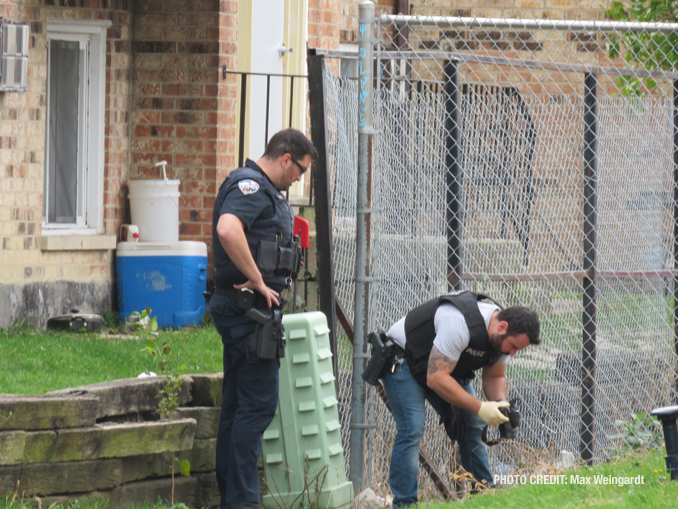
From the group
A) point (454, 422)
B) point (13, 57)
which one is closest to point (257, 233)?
point (454, 422)

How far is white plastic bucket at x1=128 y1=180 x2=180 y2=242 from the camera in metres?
8.20

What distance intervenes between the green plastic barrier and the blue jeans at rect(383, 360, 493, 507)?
0.30m

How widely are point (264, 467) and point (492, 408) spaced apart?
1.21 m

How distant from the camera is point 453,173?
5.27 meters

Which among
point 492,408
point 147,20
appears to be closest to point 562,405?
point 492,408

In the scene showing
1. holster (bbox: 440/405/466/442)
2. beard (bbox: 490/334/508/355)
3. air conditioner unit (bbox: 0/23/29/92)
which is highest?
air conditioner unit (bbox: 0/23/29/92)

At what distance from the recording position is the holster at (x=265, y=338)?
448cm

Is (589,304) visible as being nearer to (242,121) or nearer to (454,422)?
(454,422)

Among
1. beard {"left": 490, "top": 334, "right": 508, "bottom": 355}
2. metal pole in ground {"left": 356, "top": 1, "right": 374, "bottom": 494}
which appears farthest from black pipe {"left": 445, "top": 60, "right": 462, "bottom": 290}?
beard {"left": 490, "top": 334, "right": 508, "bottom": 355}

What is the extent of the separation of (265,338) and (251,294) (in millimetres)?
225

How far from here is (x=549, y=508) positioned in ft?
13.8

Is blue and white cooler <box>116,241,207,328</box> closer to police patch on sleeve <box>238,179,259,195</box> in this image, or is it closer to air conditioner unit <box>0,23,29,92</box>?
air conditioner unit <box>0,23,29,92</box>

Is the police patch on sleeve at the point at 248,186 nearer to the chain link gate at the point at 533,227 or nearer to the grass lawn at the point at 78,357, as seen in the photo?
the chain link gate at the point at 533,227

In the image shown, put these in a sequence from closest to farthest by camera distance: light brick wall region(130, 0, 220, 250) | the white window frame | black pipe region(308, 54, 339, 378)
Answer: black pipe region(308, 54, 339, 378) → the white window frame → light brick wall region(130, 0, 220, 250)
